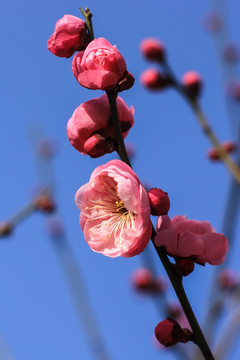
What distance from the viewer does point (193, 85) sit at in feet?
7.26

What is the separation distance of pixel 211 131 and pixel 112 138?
1.16 meters

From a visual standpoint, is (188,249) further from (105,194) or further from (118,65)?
(118,65)

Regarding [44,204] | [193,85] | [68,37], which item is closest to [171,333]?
[68,37]

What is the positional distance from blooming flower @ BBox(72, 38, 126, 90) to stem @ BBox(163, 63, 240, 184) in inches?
39.0

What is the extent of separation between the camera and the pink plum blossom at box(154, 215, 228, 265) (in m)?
0.86

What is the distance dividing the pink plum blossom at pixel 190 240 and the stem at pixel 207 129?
89 cm

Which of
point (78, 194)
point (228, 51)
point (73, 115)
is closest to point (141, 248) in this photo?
point (78, 194)

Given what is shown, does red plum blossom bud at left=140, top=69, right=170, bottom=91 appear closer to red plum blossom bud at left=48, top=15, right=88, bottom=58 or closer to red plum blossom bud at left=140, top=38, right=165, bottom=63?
red plum blossom bud at left=140, top=38, right=165, bottom=63

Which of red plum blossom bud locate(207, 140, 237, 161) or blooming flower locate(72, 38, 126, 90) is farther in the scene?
red plum blossom bud locate(207, 140, 237, 161)

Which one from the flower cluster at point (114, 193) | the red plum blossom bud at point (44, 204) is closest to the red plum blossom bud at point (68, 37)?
the flower cluster at point (114, 193)

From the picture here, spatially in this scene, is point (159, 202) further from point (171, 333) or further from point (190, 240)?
point (171, 333)

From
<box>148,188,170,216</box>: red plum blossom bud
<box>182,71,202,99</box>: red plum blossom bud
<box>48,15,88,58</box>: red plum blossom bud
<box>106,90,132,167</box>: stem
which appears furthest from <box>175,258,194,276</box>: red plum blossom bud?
<box>182,71,202,99</box>: red plum blossom bud

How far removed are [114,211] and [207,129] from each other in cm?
111

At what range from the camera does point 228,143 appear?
223 centimetres
